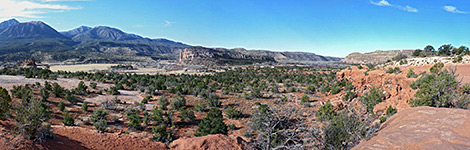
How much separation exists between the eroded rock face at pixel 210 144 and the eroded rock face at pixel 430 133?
5.35 metres

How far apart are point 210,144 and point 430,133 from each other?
7.51m

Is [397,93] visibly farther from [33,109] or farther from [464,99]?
[33,109]

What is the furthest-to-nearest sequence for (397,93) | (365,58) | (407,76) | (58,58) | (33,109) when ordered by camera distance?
(365,58), (58,58), (407,76), (397,93), (33,109)

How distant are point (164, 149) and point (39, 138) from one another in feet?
14.6

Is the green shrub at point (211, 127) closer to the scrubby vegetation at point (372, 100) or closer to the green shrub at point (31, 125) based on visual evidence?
the green shrub at point (31, 125)

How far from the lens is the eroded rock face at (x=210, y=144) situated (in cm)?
912

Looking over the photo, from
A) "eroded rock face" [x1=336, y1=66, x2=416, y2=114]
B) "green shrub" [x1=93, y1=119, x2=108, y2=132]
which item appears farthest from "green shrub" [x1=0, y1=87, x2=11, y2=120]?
"eroded rock face" [x1=336, y1=66, x2=416, y2=114]

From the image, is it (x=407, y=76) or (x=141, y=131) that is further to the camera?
(x=407, y=76)

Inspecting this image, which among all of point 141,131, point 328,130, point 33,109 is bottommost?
point 141,131

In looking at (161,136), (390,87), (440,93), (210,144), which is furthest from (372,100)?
(161,136)

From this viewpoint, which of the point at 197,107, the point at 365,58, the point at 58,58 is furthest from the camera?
the point at 365,58

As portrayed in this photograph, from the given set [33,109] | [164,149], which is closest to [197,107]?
[164,149]

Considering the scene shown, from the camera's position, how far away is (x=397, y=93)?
47.1 feet

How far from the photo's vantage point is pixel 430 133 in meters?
5.30
